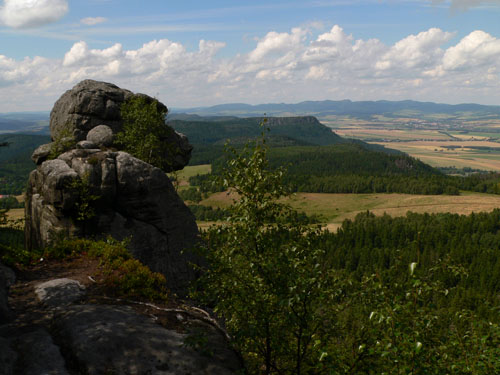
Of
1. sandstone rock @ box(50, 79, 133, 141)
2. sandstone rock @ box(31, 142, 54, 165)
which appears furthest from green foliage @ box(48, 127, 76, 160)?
sandstone rock @ box(50, 79, 133, 141)

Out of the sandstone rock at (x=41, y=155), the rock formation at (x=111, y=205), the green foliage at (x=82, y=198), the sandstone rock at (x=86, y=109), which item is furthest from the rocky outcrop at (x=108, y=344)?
the sandstone rock at (x=86, y=109)

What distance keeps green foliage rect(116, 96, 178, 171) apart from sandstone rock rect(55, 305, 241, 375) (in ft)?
85.1

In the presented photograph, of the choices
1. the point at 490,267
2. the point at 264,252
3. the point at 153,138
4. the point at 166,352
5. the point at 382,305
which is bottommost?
the point at 490,267

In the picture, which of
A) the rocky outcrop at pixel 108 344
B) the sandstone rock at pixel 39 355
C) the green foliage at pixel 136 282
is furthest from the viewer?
the green foliage at pixel 136 282

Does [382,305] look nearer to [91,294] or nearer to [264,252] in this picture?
[264,252]

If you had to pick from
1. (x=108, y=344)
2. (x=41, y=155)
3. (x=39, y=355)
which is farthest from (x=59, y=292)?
(x=41, y=155)

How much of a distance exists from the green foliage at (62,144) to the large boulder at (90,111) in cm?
39

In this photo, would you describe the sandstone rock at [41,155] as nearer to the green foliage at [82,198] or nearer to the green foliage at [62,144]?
the green foliage at [62,144]

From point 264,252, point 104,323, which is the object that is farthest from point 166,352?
point 264,252

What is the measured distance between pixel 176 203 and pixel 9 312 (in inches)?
832

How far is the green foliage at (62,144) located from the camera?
35.5 meters

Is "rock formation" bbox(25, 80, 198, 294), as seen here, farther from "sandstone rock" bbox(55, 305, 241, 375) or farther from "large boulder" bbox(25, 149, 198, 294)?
"sandstone rock" bbox(55, 305, 241, 375)

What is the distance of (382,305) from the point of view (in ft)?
33.3

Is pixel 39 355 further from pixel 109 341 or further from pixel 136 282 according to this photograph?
pixel 136 282
